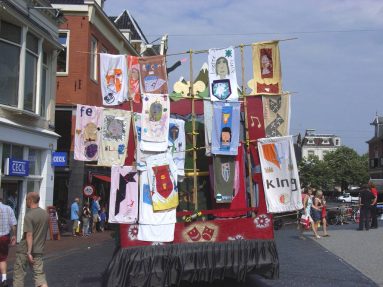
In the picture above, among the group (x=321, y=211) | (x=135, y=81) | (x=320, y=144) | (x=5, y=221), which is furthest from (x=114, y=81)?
(x=320, y=144)

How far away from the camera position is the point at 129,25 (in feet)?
121

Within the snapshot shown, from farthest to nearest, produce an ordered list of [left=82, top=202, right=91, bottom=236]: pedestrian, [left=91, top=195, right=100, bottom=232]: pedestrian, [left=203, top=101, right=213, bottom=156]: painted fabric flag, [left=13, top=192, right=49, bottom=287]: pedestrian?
[left=91, top=195, right=100, bottom=232]: pedestrian → [left=82, top=202, right=91, bottom=236]: pedestrian → [left=13, top=192, right=49, bottom=287]: pedestrian → [left=203, top=101, right=213, bottom=156]: painted fabric flag

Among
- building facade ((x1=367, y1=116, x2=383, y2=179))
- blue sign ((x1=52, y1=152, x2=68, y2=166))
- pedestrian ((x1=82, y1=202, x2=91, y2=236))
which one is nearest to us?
blue sign ((x1=52, y1=152, x2=68, y2=166))

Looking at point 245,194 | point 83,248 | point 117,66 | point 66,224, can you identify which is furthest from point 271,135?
point 66,224

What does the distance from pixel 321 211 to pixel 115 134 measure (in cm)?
1109

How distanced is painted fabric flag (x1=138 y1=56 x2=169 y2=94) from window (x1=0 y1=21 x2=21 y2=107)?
30.6ft

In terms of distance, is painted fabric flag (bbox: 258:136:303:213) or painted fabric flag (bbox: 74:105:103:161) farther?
painted fabric flag (bbox: 74:105:103:161)

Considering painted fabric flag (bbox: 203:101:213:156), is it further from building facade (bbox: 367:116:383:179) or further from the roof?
building facade (bbox: 367:116:383:179)

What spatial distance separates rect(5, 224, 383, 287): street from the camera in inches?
357

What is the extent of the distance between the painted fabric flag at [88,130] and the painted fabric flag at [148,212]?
0.91 meters

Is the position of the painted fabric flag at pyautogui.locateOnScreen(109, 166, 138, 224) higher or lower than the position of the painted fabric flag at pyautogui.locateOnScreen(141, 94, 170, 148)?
lower

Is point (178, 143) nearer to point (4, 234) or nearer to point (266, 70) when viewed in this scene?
point (266, 70)

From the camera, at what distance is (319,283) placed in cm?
867

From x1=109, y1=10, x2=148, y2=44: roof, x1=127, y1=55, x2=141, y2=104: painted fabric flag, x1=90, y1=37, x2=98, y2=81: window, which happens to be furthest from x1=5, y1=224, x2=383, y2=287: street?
x1=109, y1=10, x2=148, y2=44: roof
